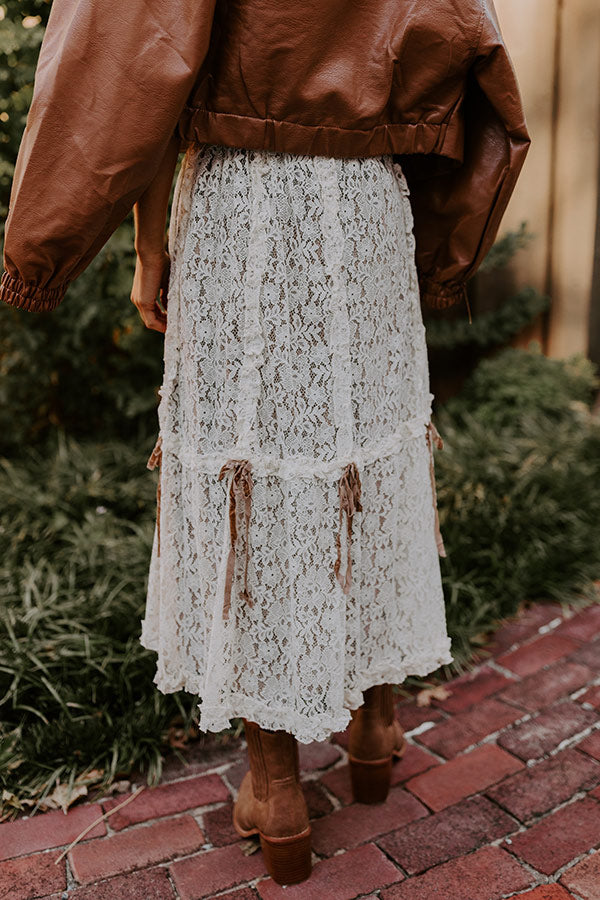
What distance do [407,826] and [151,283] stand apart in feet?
4.47

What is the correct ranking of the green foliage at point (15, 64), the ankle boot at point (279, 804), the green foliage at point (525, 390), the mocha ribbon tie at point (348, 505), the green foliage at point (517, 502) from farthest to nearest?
the green foliage at point (525, 390) → the green foliage at point (15, 64) → the green foliage at point (517, 502) → the ankle boot at point (279, 804) → the mocha ribbon tie at point (348, 505)

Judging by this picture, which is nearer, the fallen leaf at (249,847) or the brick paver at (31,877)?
the brick paver at (31,877)

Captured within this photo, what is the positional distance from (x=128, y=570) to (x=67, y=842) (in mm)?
1028

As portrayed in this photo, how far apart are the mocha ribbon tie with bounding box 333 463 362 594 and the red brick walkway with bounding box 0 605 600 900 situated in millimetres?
724

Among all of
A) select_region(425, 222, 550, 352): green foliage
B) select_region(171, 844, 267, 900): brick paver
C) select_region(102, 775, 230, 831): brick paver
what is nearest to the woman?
select_region(171, 844, 267, 900): brick paver

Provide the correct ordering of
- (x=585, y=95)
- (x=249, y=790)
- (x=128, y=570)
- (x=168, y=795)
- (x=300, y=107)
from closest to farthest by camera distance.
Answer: (x=300, y=107) → (x=249, y=790) → (x=168, y=795) → (x=128, y=570) → (x=585, y=95)

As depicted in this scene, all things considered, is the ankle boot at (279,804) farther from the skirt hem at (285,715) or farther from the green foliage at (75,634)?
the green foliage at (75,634)

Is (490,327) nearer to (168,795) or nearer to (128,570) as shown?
(128,570)

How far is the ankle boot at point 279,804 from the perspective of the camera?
1656mm

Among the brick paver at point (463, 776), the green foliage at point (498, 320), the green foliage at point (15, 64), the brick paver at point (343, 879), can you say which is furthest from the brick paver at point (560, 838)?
the green foliage at point (15, 64)

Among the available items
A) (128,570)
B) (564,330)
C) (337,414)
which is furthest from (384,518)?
(564,330)

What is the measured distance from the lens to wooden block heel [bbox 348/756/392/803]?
194 centimetres

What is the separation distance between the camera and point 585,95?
13.5ft

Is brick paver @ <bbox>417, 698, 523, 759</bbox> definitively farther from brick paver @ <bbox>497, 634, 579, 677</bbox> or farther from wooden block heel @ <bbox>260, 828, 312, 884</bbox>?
wooden block heel @ <bbox>260, 828, 312, 884</bbox>
